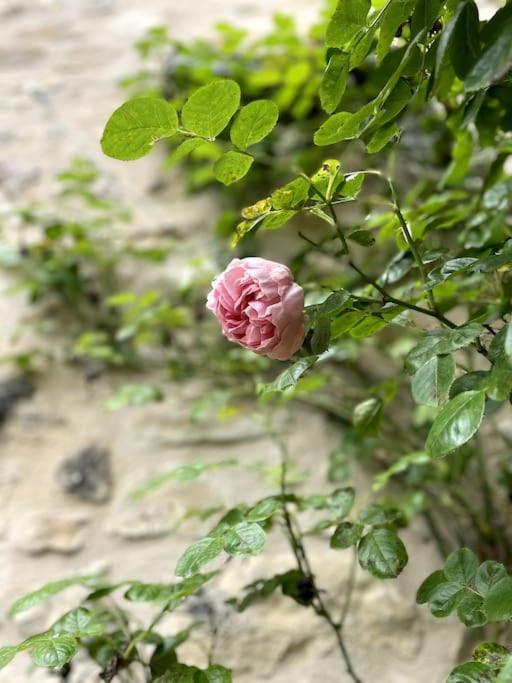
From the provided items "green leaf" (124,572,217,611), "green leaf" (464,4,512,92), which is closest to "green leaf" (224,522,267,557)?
"green leaf" (124,572,217,611)

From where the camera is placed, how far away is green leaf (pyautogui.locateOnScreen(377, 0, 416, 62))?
547mm

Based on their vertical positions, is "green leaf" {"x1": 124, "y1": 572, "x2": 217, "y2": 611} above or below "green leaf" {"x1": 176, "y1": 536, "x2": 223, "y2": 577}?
below

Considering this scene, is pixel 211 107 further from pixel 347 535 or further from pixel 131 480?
pixel 131 480

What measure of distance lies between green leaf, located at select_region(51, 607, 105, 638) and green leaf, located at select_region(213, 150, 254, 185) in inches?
16.7

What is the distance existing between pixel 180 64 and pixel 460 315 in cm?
105

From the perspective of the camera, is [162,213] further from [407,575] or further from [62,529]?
[407,575]

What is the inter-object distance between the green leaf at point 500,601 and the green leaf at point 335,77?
0.41 m

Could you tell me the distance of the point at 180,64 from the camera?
6.05 ft

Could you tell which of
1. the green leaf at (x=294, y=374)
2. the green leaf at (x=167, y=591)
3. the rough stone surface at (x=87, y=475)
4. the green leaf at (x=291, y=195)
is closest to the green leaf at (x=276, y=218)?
the green leaf at (x=291, y=195)

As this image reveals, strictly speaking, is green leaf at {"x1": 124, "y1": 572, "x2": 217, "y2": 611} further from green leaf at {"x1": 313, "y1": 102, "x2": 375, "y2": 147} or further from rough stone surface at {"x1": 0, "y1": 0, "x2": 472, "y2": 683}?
→ green leaf at {"x1": 313, "y1": 102, "x2": 375, "y2": 147}

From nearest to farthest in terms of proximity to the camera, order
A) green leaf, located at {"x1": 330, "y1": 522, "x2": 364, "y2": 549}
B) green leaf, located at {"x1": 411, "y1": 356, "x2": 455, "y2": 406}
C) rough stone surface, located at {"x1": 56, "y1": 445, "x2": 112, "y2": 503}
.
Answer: green leaf, located at {"x1": 411, "y1": 356, "x2": 455, "y2": 406} < green leaf, located at {"x1": 330, "y1": 522, "x2": 364, "y2": 549} < rough stone surface, located at {"x1": 56, "y1": 445, "x2": 112, "y2": 503}

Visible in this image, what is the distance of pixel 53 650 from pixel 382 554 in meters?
0.29

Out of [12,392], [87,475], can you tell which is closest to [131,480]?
[87,475]

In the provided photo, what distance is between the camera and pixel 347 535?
65 cm
